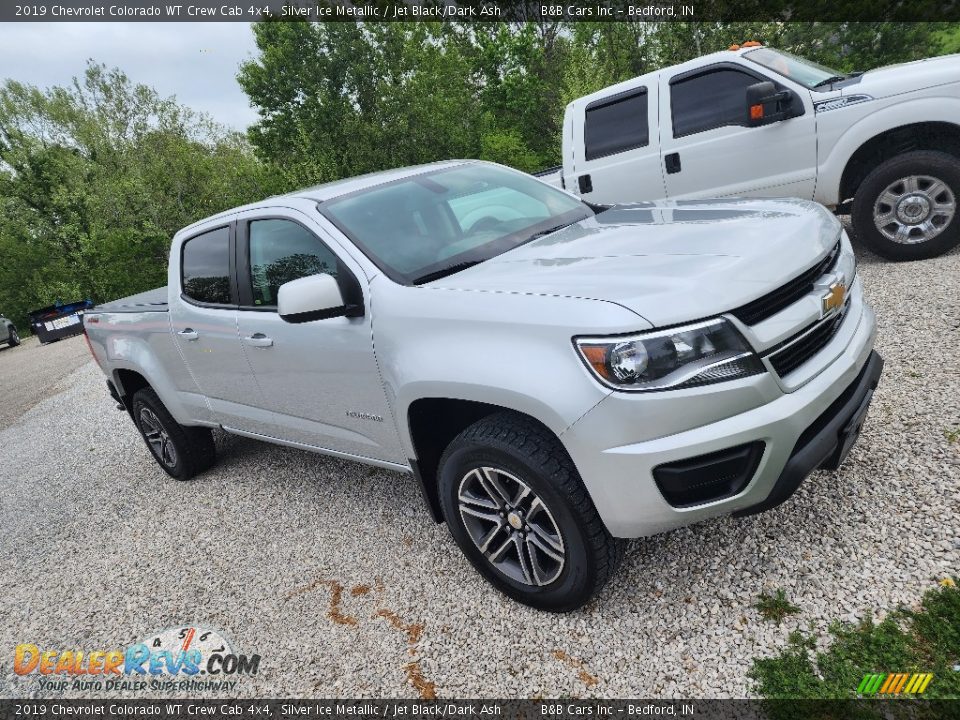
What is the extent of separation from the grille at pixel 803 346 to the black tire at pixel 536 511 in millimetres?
771

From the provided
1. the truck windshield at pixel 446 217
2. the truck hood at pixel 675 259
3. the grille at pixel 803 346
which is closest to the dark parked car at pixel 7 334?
the truck windshield at pixel 446 217

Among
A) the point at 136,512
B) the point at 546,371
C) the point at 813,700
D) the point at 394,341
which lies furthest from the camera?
the point at 136,512

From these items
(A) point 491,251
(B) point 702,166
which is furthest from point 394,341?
(B) point 702,166

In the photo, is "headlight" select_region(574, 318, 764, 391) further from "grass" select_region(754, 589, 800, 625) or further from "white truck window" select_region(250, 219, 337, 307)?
"white truck window" select_region(250, 219, 337, 307)

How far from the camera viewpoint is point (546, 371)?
200cm

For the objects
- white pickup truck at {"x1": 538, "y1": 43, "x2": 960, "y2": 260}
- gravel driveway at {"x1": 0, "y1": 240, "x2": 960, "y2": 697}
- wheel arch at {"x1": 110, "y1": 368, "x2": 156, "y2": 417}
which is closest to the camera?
gravel driveway at {"x1": 0, "y1": 240, "x2": 960, "y2": 697}

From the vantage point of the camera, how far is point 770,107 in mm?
5211

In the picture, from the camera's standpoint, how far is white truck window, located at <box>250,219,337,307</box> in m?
2.91

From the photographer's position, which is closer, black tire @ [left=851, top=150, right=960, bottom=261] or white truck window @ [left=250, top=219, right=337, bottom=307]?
white truck window @ [left=250, top=219, right=337, bottom=307]

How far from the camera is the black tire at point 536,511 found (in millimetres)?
2115

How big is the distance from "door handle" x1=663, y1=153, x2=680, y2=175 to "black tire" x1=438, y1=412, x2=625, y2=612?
14.6 ft

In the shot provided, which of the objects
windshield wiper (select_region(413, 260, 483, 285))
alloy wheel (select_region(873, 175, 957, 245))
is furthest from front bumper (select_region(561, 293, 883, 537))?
alloy wheel (select_region(873, 175, 957, 245))

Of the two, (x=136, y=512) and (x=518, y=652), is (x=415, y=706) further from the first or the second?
(x=136, y=512)

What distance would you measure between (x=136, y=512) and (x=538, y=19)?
1302 inches
